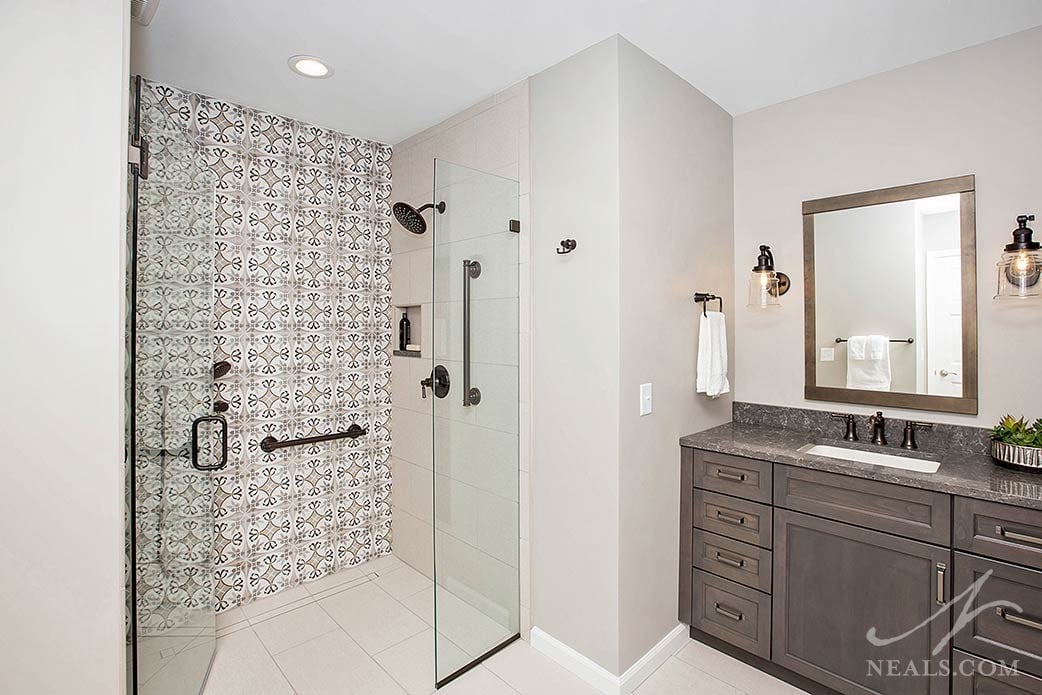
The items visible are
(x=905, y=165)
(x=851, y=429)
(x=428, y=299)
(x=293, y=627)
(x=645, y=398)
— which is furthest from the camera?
(x=428, y=299)

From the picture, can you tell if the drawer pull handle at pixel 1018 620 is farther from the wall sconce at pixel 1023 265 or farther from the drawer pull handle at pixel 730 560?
the wall sconce at pixel 1023 265

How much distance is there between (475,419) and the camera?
228cm

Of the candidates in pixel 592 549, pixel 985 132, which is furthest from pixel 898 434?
pixel 592 549

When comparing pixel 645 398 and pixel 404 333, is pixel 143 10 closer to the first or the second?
pixel 404 333

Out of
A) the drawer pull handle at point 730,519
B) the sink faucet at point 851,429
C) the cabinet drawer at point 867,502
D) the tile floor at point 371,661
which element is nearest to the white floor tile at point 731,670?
the tile floor at point 371,661

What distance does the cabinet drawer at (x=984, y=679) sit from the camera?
1619mm

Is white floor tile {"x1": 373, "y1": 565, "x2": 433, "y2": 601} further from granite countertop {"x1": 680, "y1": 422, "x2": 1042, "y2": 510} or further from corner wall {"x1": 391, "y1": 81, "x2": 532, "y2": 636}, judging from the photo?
granite countertop {"x1": 680, "y1": 422, "x2": 1042, "y2": 510}

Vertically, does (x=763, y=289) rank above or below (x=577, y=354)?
above

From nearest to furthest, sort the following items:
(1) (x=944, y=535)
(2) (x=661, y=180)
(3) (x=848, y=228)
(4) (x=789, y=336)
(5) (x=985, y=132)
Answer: (1) (x=944, y=535) < (5) (x=985, y=132) < (2) (x=661, y=180) < (3) (x=848, y=228) < (4) (x=789, y=336)

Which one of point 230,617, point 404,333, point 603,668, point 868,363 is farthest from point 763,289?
point 230,617

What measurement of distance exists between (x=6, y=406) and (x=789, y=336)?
303 centimetres

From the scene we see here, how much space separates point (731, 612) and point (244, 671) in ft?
7.07

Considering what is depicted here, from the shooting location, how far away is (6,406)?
1.22 metres

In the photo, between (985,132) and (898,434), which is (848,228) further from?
(898,434)
